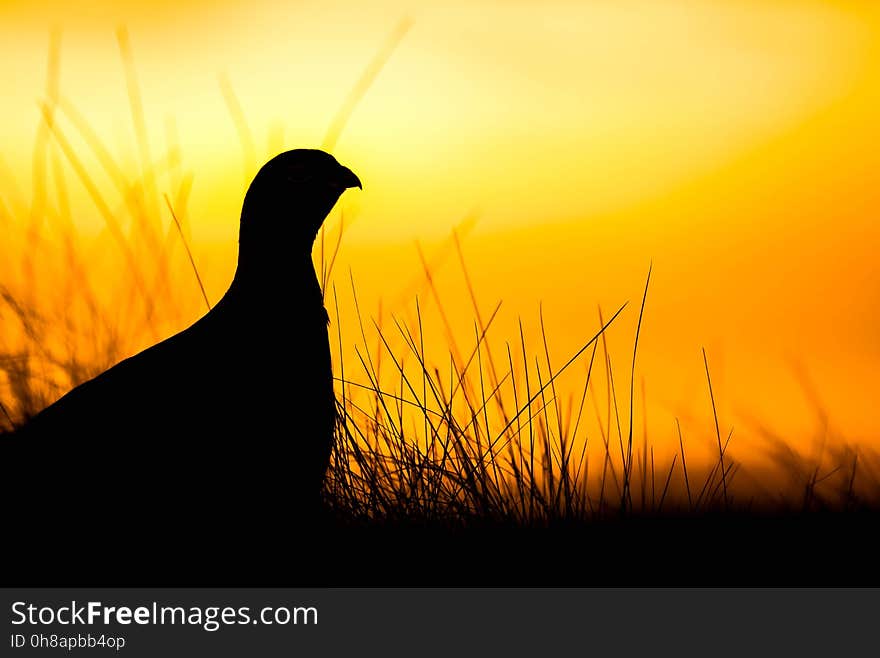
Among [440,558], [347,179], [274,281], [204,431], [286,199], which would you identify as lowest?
[440,558]

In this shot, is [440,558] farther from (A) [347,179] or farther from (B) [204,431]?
(A) [347,179]

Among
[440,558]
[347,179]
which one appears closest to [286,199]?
[347,179]

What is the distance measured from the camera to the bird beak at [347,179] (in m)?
3.92

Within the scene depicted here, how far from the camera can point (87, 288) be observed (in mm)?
4441

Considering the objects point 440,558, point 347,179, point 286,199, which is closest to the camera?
point 440,558

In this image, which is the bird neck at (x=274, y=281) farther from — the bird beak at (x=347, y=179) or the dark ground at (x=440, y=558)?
the dark ground at (x=440, y=558)

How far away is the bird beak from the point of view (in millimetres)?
3916

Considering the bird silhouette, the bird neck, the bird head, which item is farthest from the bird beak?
the bird silhouette

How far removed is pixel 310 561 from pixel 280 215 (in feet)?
3.48

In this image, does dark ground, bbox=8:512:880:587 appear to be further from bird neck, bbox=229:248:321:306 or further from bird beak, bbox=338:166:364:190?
bird beak, bbox=338:166:364:190

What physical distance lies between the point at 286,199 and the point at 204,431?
797 mm

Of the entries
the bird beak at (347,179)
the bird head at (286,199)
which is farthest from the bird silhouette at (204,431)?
→ the bird beak at (347,179)

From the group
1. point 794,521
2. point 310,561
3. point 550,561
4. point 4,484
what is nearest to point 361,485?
point 310,561

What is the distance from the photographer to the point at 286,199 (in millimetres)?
3768
